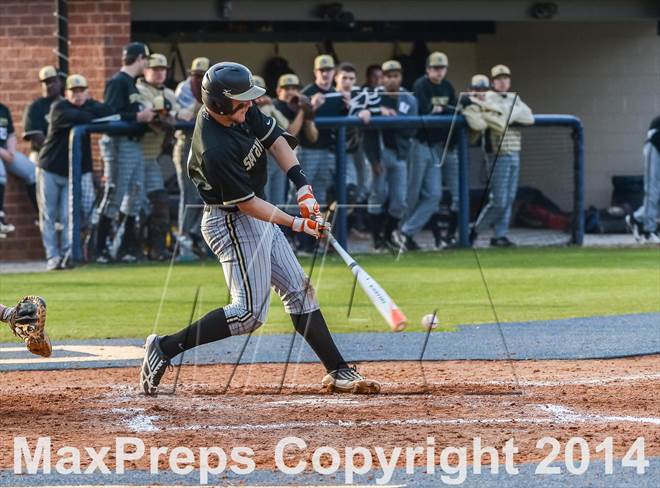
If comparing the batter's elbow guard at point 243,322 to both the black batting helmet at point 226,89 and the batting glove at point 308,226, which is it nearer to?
the batting glove at point 308,226

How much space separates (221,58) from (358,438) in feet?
52.3

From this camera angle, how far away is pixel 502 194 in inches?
643

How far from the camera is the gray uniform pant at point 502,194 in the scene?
16172 millimetres

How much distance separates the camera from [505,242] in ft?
54.4

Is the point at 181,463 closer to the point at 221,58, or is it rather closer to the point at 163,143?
the point at 163,143

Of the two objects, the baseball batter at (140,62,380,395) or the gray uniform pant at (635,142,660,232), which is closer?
the baseball batter at (140,62,380,395)

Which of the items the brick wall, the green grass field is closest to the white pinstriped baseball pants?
the green grass field

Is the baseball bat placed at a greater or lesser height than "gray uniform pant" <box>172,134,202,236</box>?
greater

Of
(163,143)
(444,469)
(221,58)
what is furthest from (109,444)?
(221,58)

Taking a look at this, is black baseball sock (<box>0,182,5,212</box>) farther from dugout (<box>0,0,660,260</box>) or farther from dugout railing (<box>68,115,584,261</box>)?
dugout (<box>0,0,660,260</box>)

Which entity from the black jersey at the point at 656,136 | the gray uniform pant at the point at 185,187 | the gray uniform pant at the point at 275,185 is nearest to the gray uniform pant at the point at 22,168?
the gray uniform pant at the point at 185,187

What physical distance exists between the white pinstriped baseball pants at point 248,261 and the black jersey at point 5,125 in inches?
346

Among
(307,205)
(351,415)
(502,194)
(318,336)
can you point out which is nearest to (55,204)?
(502,194)

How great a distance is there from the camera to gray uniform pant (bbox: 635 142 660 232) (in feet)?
56.4
